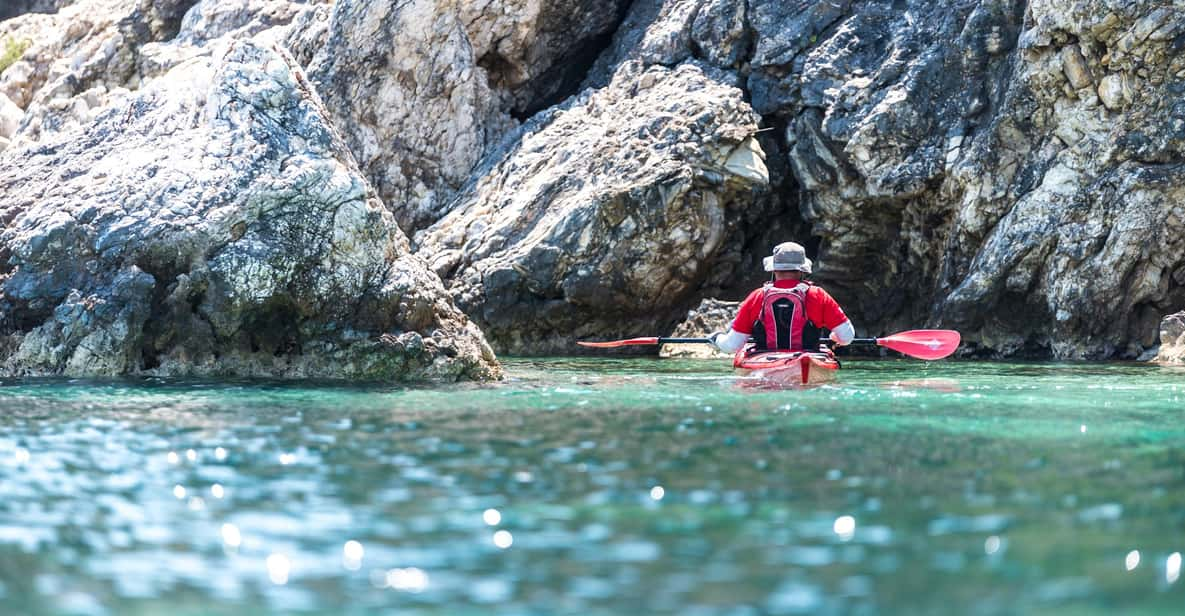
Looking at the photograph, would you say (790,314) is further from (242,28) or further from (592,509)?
(242,28)

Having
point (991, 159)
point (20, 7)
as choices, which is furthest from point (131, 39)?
point (991, 159)

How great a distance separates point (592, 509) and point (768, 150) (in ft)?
50.2

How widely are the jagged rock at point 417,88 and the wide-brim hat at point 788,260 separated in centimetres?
1097

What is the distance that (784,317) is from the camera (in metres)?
12.3

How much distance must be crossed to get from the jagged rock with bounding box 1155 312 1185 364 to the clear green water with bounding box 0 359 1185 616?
640 centimetres

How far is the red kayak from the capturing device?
1133 cm

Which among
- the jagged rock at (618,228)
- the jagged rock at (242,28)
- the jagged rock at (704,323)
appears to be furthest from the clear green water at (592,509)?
the jagged rock at (242,28)

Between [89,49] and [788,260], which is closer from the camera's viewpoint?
[788,260]

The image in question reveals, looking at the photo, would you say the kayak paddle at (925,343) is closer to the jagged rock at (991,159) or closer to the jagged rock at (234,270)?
the jagged rock at (991,159)

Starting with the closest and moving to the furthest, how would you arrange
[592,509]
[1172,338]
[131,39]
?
[592,509] < [1172,338] < [131,39]

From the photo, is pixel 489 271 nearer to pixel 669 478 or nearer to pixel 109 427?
pixel 109 427

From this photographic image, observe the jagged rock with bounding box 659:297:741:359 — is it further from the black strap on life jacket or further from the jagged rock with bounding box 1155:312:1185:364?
the black strap on life jacket

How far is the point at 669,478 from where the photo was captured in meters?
5.97

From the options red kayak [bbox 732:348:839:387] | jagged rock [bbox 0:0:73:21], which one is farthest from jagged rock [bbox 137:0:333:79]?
red kayak [bbox 732:348:839:387]
